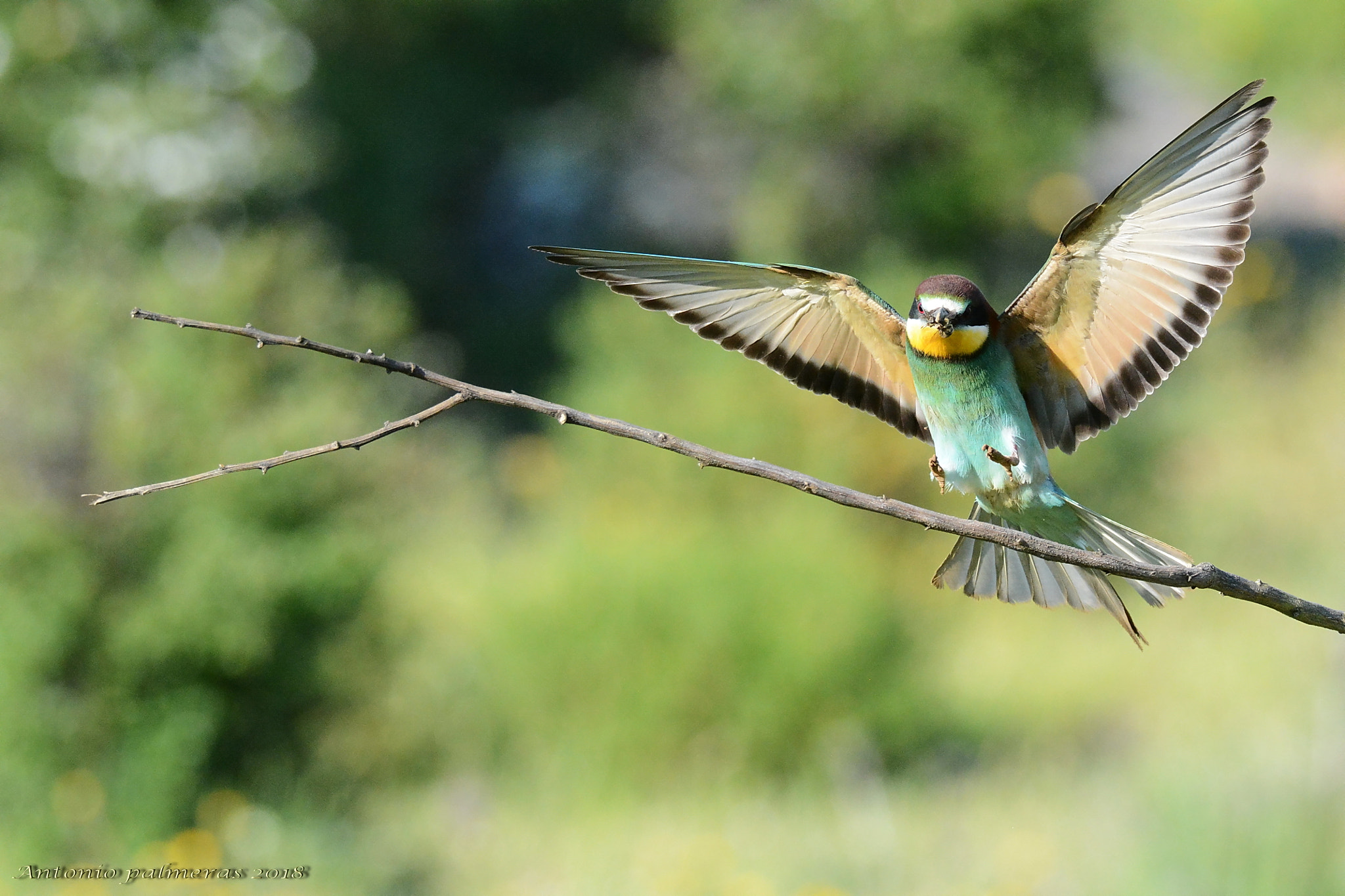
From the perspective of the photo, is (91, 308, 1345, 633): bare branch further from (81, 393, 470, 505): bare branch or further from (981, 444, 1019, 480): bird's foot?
(981, 444, 1019, 480): bird's foot

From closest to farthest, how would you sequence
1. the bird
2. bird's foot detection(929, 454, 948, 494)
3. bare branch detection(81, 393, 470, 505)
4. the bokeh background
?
bare branch detection(81, 393, 470, 505) < the bird < bird's foot detection(929, 454, 948, 494) < the bokeh background

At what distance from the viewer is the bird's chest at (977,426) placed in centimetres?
188

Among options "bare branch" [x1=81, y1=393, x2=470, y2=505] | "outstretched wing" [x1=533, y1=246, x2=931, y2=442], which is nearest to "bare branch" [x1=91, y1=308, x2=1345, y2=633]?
"bare branch" [x1=81, y1=393, x2=470, y2=505]

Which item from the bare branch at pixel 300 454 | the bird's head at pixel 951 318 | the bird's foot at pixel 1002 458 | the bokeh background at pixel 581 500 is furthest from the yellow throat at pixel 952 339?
the bokeh background at pixel 581 500

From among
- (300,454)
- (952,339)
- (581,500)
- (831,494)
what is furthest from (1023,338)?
(581,500)

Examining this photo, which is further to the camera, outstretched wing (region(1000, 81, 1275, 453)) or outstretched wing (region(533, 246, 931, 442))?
outstretched wing (region(533, 246, 931, 442))

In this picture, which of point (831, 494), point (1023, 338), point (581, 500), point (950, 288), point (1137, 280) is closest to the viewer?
point (831, 494)

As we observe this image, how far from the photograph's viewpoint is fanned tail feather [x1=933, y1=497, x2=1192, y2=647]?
1685 mm

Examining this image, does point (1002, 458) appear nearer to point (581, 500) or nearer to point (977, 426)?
point (977, 426)

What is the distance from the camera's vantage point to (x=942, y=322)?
1856mm

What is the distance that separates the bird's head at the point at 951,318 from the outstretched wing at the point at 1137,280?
7 centimetres

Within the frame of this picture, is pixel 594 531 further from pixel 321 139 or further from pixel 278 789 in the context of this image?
pixel 321 139

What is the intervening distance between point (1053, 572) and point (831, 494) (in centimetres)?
74

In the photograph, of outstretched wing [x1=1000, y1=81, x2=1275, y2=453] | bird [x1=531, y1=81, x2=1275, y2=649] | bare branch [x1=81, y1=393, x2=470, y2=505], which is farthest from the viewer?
bird [x1=531, y1=81, x2=1275, y2=649]
